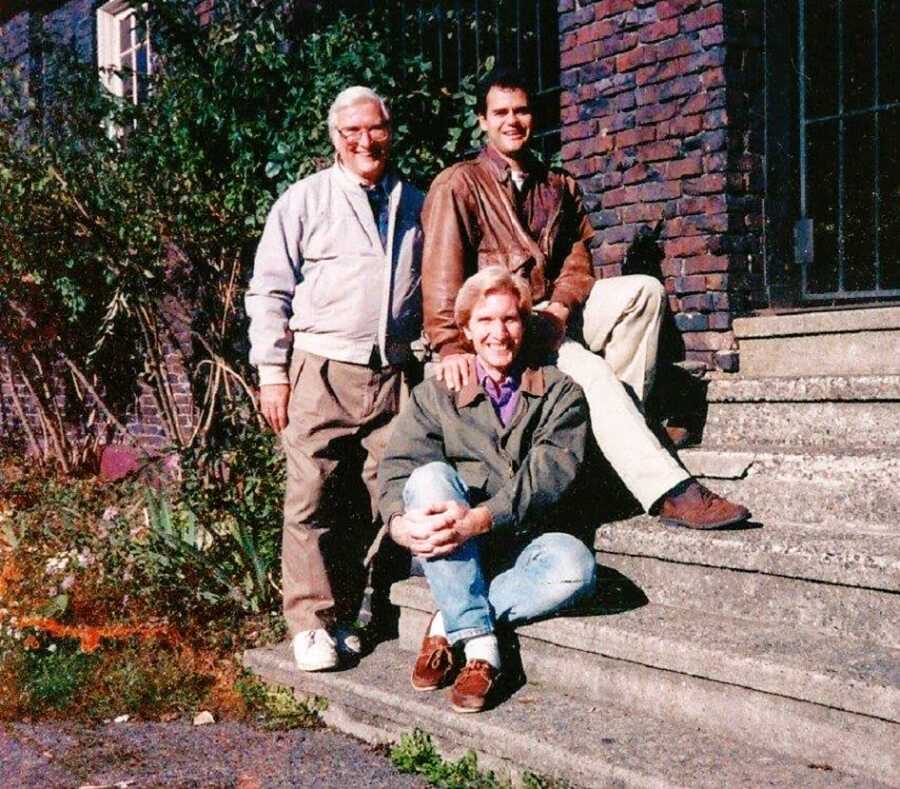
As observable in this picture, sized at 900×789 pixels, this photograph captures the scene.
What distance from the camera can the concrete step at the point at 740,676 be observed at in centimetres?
249

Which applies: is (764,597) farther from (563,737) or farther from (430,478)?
(430,478)

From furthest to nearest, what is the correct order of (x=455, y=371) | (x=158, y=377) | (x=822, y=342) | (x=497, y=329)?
(x=158, y=377) < (x=822, y=342) < (x=455, y=371) < (x=497, y=329)

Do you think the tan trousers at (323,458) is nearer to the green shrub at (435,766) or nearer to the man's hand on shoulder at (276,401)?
the man's hand on shoulder at (276,401)

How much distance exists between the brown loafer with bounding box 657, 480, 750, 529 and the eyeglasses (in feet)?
5.43

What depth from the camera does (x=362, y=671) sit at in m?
3.56

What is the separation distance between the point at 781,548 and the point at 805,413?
3.33 feet

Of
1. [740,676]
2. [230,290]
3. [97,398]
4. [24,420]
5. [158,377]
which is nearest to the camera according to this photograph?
[740,676]

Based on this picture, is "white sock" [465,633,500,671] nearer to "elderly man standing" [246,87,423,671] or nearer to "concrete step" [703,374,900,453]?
"elderly man standing" [246,87,423,671]

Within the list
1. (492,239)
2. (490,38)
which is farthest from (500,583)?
(490,38)

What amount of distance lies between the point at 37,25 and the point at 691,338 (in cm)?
816

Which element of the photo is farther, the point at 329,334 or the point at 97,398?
the point at 97,398

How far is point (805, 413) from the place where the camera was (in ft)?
12.6

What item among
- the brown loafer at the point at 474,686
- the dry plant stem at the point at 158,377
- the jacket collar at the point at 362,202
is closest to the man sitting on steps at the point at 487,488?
the brown loafer at the point at 474,686

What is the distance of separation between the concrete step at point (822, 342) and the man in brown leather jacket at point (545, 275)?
2.41 ft
